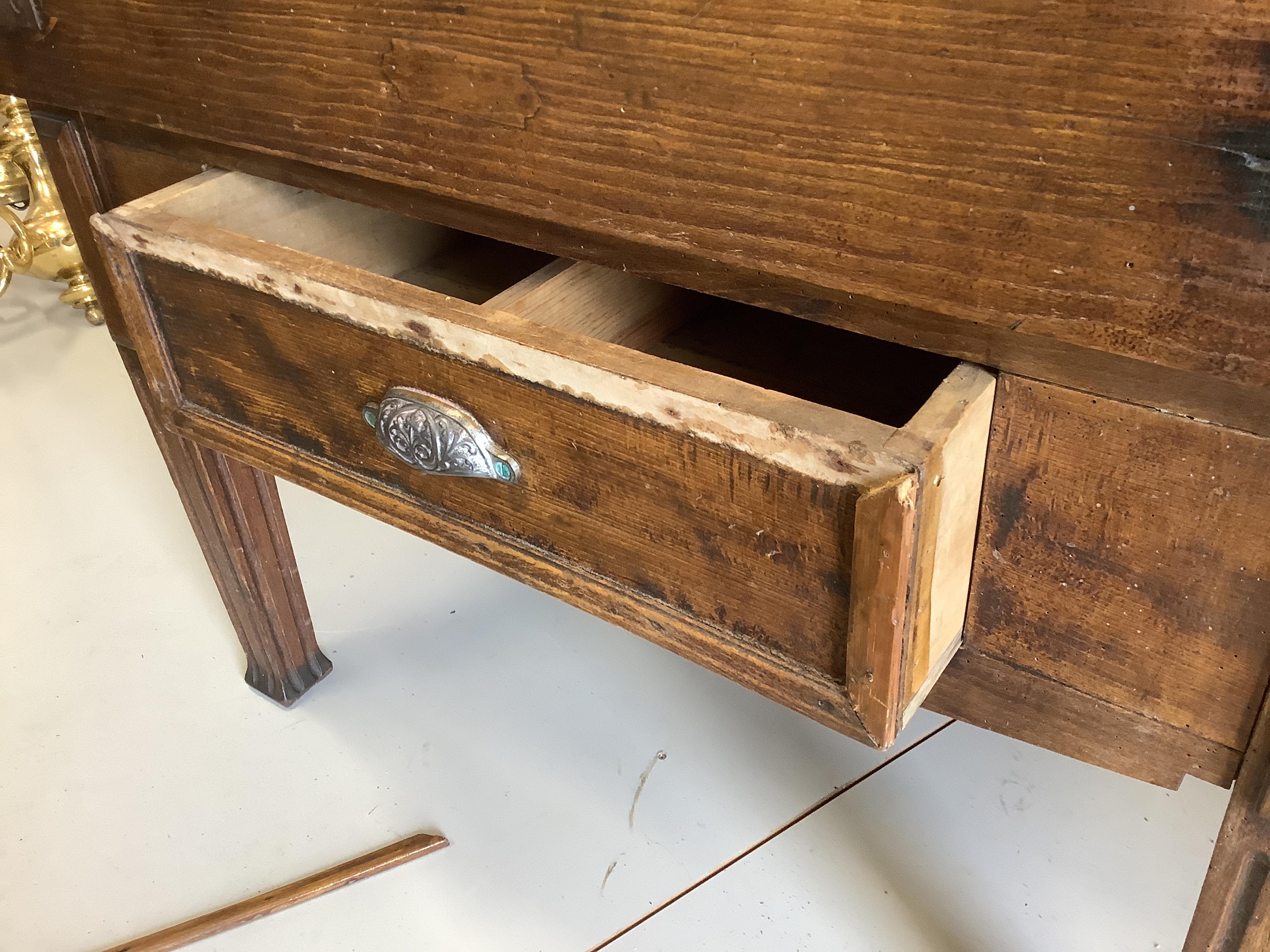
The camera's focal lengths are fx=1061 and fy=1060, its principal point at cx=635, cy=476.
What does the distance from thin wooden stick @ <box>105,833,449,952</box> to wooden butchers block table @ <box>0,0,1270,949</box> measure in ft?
1.14

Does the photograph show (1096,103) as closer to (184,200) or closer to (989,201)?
(989,201)

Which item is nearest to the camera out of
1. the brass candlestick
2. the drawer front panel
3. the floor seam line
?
the drawer front panel

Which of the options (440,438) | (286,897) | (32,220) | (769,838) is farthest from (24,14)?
(32,220)

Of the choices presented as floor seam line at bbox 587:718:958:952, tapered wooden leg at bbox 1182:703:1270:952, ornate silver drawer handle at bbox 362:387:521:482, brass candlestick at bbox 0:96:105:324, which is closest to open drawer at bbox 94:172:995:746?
ornate silver drawer handle at bbox 362:387:521:482

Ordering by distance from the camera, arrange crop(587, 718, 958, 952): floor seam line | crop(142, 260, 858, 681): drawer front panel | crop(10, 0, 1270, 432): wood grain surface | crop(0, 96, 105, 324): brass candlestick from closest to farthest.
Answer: crop(10, 0, 1270, 432): wood grain surface < crop(142, 260, 858, 681): drawer front panel < crop(587, 718, 958, 952): floor seam line < crop(0, 96, 105, 324): brass candlestick

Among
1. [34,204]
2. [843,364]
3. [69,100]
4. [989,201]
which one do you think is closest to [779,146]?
[989,201]

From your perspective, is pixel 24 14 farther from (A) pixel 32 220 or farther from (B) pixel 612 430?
(A) pixel 32 220

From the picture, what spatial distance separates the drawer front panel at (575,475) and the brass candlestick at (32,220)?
3.43 feet

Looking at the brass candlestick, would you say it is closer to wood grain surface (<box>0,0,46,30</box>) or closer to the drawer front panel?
wood grain surface (<box>0,0,46,30</box>)

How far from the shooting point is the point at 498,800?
0.88 metres

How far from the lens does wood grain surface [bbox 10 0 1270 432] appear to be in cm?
33

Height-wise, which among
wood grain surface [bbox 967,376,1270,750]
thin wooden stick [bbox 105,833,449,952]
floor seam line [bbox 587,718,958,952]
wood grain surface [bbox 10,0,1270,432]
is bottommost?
floor seam line [bbox 587,718,958,952]

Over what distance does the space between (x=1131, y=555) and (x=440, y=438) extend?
316 millimetres

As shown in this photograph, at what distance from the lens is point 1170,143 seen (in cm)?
33
